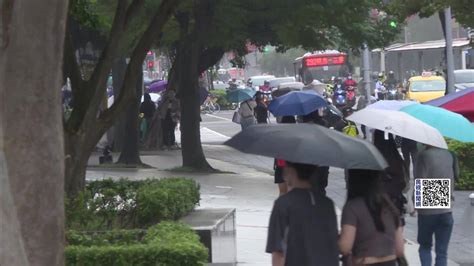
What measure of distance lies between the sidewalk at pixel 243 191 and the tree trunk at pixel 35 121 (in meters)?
5.17

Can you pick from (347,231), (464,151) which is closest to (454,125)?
(347,231)

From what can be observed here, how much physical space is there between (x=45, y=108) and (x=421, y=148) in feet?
15.4

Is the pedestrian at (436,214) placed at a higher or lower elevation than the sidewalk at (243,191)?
higher

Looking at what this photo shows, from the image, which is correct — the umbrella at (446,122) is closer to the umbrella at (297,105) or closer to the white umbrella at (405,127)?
the white umbrella at (405,127)

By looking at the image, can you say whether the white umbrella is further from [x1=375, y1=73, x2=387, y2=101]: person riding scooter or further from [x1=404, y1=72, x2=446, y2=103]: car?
[x1=375, y1=73, x2=387, y2=101]: person riding scooter

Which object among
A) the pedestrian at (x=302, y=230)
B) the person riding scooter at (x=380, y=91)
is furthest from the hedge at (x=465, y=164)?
the person riding scooter at (x=380, y=91)

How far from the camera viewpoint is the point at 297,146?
6852 millimetres

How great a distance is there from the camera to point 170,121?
3250 centimetres

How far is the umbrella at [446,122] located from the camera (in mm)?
9438

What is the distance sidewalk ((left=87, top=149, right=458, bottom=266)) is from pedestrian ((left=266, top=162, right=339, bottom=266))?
18.3ft

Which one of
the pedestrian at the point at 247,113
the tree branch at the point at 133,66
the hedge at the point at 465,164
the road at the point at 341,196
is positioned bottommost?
the road at the point at 341,196

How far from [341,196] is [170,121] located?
13518 mm

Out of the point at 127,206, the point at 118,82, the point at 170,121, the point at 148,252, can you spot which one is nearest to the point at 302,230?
the point at 148,252

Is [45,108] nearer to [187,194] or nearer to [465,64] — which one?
[187,194]
